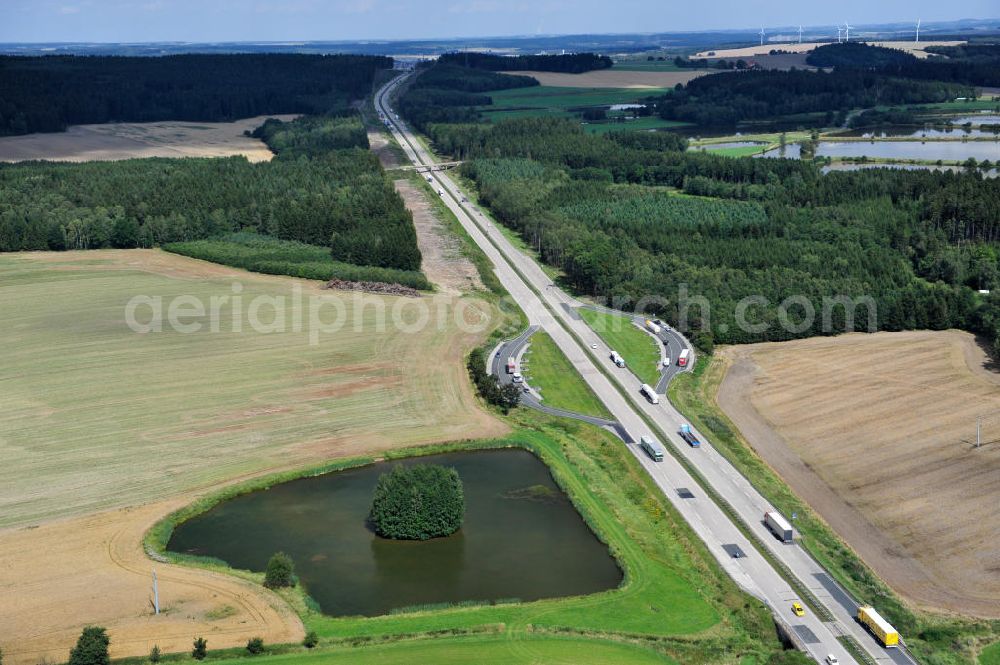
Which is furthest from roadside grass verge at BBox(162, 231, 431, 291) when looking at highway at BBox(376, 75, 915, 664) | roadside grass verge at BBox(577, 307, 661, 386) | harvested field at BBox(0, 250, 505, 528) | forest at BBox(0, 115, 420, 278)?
roadside grass verge at BBox(577, 307, 661, 386)

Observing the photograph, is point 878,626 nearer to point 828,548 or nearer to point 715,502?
point 828,548

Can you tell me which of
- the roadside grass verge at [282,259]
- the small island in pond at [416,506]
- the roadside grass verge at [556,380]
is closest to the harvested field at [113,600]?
the small island in pond at [416,506]

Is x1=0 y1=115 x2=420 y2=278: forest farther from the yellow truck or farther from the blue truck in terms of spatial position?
the yellow truck

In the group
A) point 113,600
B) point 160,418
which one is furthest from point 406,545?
point 160,418

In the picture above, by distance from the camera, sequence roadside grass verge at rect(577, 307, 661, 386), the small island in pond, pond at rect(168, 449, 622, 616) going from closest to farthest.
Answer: pond at rect(168, 449, 622, 616) → the small island in pond → roadside grass verge at rect(577, 307, 661, 386)

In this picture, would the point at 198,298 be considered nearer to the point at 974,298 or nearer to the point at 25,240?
the point at 25,240
